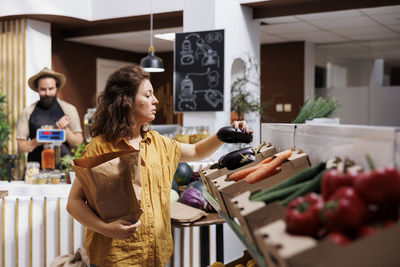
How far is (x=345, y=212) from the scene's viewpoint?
869 mm

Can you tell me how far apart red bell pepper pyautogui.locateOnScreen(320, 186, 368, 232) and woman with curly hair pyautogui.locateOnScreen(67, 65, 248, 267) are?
1.08 metres

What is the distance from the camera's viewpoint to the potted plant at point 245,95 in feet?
19.4

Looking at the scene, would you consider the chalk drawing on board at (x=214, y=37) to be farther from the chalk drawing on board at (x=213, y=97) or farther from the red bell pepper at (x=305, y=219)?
the red bell pepper at (x=305, y=219)

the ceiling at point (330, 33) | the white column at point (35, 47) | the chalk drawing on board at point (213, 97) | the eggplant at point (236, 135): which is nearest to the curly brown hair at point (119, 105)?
the eggplant at point (236, 135)

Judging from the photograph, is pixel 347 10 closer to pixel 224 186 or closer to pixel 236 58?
pixel 236 58

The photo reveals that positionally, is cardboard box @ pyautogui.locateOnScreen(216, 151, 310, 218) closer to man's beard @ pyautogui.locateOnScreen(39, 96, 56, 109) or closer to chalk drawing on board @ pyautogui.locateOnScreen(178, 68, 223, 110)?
man's beard @ pyautogui.locateOnScreen(39, 96, 56, 109)

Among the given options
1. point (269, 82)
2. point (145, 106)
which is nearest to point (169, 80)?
point (269, 82)

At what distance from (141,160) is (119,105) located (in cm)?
25

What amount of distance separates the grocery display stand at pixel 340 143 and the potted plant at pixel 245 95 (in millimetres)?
4129

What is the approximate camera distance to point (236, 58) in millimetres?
5988

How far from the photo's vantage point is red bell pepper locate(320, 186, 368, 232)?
867 mm

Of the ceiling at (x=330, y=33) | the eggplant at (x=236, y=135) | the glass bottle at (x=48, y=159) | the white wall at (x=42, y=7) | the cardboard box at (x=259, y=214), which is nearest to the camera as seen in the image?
the cardboard box at (x=259, y=214)

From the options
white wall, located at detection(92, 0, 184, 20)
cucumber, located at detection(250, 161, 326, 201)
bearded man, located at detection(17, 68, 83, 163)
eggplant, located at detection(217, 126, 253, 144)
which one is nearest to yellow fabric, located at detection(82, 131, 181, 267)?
eggplant, located at detection(217, 126, 253, 144)

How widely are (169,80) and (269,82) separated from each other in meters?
2.22
